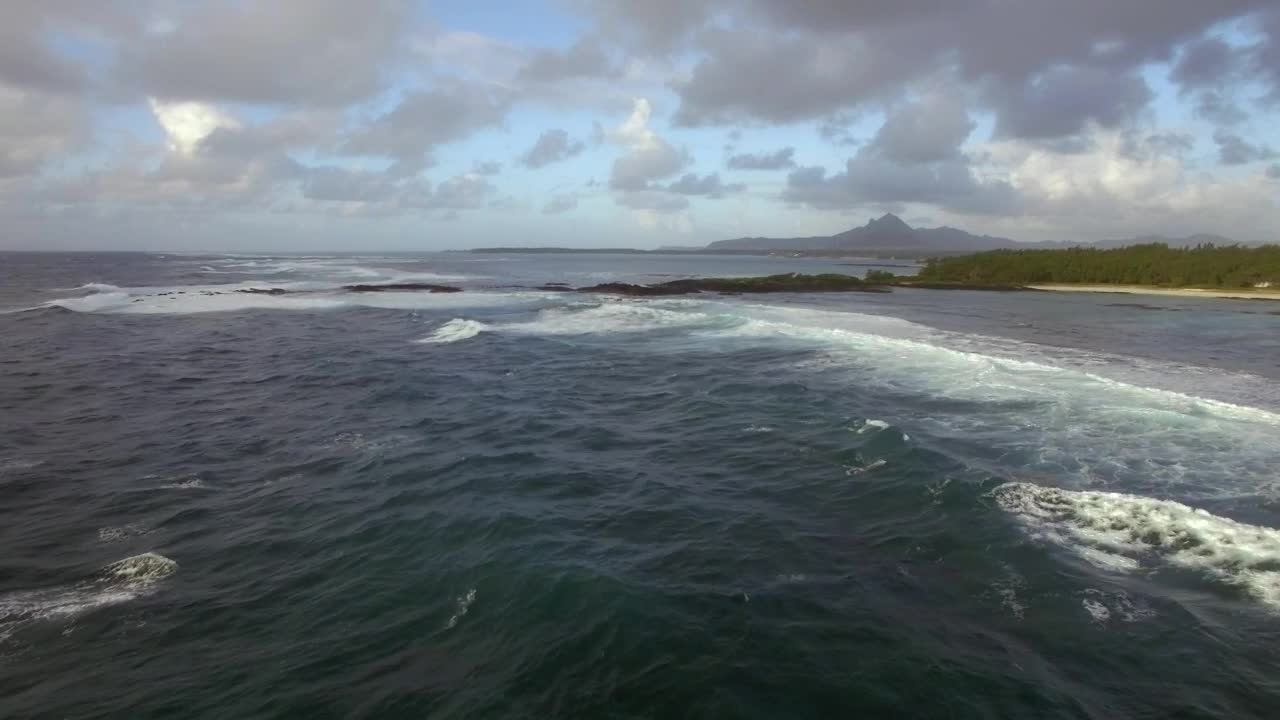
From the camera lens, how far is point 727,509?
443 inches

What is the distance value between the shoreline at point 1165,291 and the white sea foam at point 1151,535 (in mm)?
56531

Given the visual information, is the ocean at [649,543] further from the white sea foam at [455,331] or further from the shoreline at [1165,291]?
the shoreline at [1165,291]

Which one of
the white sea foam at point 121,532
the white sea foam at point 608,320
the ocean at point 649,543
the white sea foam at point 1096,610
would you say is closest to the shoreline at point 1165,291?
the ocean at point 649,543

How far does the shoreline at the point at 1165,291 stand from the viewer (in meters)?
53.3

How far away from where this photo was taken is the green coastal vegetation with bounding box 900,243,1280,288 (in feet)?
194

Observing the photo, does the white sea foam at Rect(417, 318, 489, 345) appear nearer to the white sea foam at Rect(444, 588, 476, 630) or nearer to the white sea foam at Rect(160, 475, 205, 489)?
the white sea foam at Rect(160, 475, 205, 489)

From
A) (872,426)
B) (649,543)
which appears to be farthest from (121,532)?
(872,426)

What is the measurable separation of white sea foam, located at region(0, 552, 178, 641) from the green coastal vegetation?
7162 cm

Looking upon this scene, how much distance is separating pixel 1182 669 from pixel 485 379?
18.9 metres

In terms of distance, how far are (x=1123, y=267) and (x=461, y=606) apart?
253ft

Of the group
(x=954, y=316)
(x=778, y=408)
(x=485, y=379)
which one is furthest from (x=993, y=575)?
(x=954, y=316)

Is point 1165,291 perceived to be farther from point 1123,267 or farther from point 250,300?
point 250,300

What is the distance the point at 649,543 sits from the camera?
10.1 metres

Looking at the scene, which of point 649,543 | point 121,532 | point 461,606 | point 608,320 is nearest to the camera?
point 461,606
